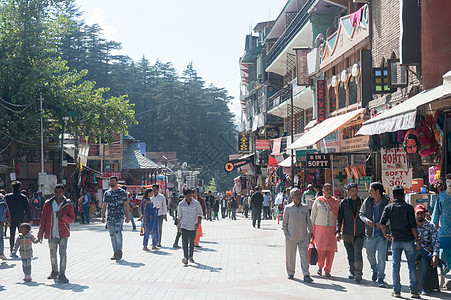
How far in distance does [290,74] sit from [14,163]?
20097 millimetres

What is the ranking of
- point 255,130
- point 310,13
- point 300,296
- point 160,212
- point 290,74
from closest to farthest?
point 300,296
point 160,212
point 310,13
point 290,74
point 255,130

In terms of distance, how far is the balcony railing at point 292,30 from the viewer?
33219 mm

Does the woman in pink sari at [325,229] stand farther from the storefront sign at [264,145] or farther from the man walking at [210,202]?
the storefront sign at [264,145]

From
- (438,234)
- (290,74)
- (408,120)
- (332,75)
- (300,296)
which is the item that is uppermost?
(290,74)

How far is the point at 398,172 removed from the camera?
1544 centimetres

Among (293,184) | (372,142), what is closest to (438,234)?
(372,142)

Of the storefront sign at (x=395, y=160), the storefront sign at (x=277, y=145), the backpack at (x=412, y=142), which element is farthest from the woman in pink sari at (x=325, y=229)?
the storefront sign at (x=277, y=145)

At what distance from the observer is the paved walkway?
9438 mm

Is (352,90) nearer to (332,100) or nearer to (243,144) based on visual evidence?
(332,100)

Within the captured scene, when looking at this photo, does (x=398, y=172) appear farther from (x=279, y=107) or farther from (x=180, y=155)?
(x=180, y=155)

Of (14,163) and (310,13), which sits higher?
(310,13)

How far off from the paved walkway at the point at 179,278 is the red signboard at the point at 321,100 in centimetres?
1199

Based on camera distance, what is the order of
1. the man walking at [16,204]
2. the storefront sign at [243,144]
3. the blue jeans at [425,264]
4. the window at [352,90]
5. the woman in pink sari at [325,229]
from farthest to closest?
1. the storefront sign at [243,144]
2. the window at [352,90]
3. the man walking at [16,204]
4. the woman in pink sari at [325,229]
5. the blue jeans at [425,264]

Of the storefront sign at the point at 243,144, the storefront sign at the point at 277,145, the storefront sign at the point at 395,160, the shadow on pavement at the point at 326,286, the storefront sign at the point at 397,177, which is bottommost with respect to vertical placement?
the shadow on pavement at the point at 326,286
